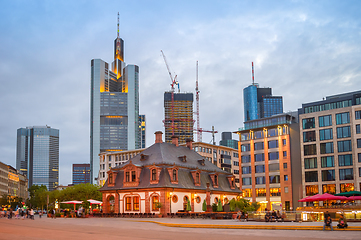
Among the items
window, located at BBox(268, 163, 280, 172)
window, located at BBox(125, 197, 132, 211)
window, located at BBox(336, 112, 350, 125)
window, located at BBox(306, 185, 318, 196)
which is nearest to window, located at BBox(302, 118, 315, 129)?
window, located at BBox(336, 112, 350, 125)

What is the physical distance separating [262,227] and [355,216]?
48.3 ft

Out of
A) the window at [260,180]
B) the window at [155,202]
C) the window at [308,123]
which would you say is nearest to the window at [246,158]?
the window at [260,180]

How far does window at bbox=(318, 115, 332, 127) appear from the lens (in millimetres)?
98338

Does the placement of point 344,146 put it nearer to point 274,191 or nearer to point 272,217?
point 274,191

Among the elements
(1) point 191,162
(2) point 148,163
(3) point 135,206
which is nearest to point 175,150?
(1) point 191,162

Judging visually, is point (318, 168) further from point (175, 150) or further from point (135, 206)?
point (135, 206)

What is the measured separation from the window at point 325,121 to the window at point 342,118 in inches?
77.9

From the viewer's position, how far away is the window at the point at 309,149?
101062mm

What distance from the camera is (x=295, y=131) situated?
106m

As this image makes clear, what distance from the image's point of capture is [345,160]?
95375 mm

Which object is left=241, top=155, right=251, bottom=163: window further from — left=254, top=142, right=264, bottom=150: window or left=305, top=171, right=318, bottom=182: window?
left=305, top=171, right=318, bottom=182: window

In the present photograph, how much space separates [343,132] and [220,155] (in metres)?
65.9

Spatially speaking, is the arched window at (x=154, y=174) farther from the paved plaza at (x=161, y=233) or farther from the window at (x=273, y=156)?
the window at (x=273, y=156)

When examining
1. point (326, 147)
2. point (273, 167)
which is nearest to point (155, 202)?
point (273, 167)
